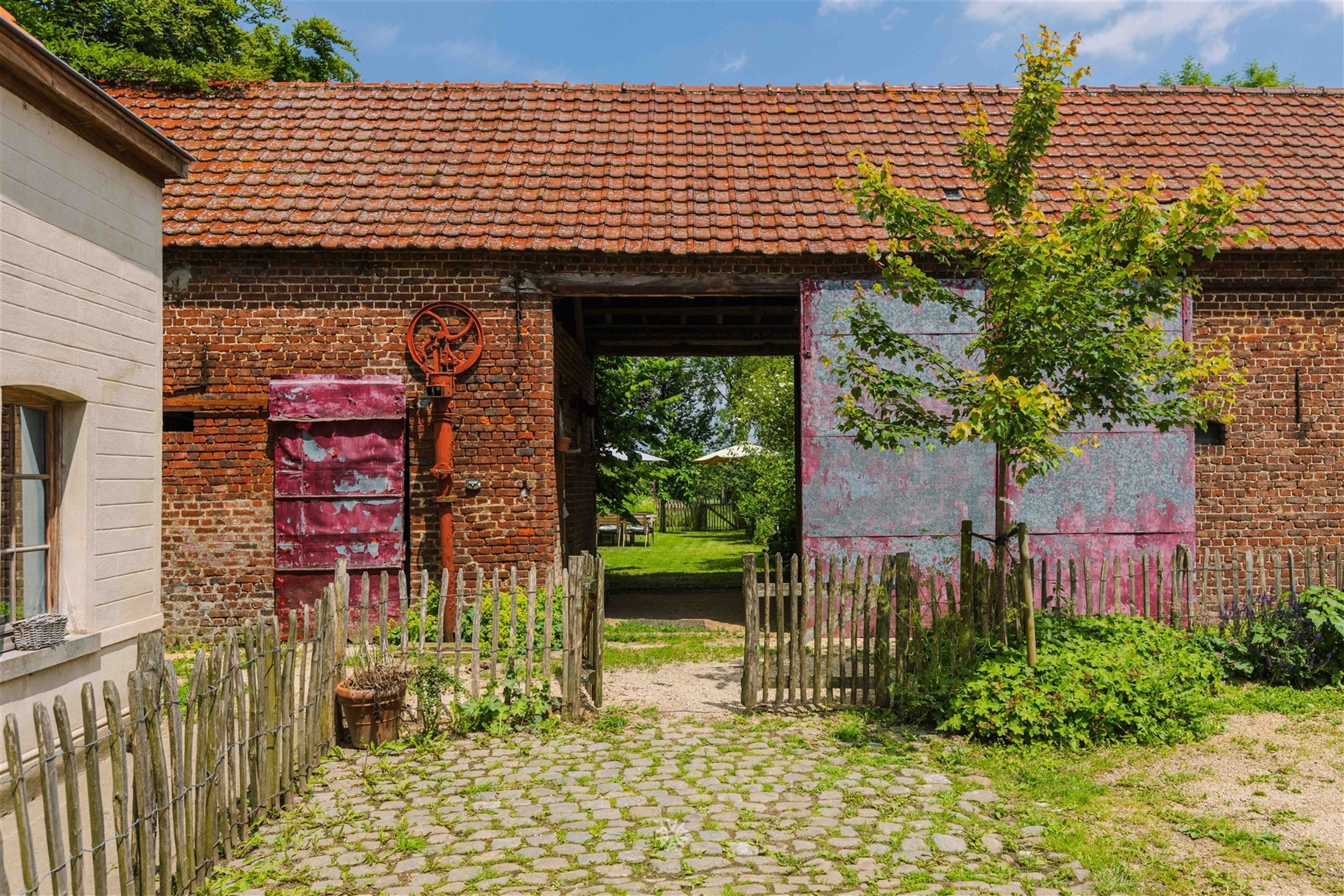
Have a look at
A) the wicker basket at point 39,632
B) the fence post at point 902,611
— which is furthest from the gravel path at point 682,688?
the wicker basket at point 39,632

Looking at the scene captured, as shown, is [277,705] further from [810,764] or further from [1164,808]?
[1164,808]

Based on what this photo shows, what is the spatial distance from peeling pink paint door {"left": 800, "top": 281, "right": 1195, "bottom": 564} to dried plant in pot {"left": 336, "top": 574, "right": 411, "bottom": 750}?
4.83m

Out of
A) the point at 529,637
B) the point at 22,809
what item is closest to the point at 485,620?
the point at 529,637

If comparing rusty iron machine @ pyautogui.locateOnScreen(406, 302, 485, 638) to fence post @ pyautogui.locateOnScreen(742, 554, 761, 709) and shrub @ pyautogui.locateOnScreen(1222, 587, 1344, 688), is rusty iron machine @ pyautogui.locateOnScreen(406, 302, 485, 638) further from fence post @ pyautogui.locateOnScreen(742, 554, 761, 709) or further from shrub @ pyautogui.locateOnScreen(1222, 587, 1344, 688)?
shrub @ pyautogui.locateOnScreen(1222, 587, 1344, 688)

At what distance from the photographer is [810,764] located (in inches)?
220

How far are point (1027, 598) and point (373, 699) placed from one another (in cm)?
471

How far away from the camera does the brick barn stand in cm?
918

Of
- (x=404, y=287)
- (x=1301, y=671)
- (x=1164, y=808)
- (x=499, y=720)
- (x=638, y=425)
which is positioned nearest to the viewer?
(x=1164, y=808)

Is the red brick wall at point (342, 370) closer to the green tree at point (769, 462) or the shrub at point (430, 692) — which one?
the shrub at point (430, 692)

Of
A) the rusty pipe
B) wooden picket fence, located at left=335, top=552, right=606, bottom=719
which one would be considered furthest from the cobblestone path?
the rusty pipe

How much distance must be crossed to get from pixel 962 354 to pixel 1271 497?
3903 mm

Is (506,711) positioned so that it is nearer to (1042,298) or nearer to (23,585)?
(23,585)

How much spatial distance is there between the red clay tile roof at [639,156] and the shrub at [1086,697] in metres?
4.77

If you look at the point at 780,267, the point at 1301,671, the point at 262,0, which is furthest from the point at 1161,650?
the point at 262,0
